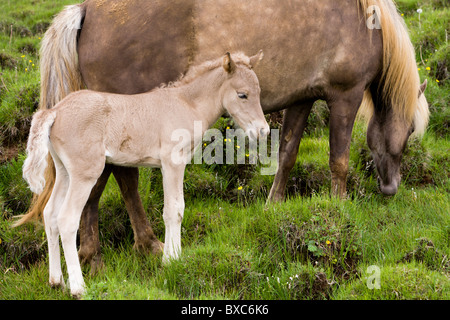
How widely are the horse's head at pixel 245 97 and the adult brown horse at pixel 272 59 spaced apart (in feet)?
1.87

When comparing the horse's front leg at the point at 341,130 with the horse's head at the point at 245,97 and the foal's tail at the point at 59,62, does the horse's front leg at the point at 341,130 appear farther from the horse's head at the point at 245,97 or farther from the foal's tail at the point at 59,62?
the foal's tail at the point at 59,62

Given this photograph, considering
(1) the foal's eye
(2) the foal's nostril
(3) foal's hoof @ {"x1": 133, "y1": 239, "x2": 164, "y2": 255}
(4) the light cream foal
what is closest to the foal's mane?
(4) the light cream foal

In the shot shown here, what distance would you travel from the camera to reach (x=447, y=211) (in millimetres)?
5324

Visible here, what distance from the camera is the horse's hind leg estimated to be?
4.97 meters

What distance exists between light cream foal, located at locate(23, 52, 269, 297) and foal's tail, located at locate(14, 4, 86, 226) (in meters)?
0.79

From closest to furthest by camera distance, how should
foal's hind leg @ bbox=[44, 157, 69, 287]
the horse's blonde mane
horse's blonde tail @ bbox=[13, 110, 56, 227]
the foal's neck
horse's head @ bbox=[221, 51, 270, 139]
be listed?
horse's blonde tail @ bbox=[13, 110, 56, 227] < foal's hind leg @ bbox=[44, 157, 69, 287] < horse's head @ bbox=[221, 51, 270, 139] < the foal's neck < the horse's blonde mane

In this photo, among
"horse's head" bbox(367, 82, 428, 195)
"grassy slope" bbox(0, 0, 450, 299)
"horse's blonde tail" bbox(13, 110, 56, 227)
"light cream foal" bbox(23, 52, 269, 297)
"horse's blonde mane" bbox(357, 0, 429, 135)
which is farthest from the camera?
"horse's head" bbox(367, 82, 428, 195)

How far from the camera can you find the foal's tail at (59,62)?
15.2 ft

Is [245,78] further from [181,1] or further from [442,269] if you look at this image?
[442,269]

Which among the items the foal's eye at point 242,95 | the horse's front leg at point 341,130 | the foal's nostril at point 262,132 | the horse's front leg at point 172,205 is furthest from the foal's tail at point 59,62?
the horse's front leg at point 341,130

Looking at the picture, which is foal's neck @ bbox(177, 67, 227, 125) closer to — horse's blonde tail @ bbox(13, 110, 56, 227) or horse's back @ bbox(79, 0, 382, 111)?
horse's back @ bbox(79, 0, 382, 111)

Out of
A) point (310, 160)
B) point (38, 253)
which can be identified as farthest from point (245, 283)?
point (310, 160)

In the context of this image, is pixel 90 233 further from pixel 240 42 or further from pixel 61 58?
pixel 240 42

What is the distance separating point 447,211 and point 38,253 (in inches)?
161
